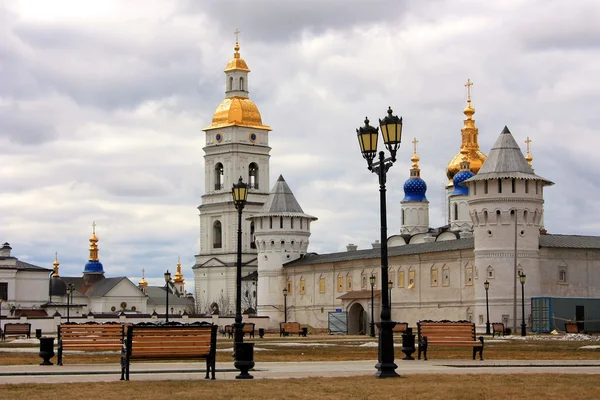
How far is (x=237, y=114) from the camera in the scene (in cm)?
12862

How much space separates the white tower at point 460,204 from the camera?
110094mm

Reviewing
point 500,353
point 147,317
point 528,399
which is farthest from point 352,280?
point 528,399

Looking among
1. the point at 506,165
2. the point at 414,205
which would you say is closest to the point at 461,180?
the point at 414,205

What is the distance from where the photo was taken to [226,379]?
824 inches

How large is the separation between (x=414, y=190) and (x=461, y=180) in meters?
11.2

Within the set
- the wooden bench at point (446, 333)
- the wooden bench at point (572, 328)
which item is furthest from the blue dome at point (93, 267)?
the wooden bench at point (446, 333)

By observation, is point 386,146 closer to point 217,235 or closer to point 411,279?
point 411,279

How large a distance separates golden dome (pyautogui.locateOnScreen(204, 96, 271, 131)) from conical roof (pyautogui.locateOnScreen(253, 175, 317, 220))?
2711 cm

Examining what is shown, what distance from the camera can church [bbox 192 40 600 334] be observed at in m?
74.2

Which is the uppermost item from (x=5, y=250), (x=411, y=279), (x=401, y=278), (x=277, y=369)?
(x=5, y=250)

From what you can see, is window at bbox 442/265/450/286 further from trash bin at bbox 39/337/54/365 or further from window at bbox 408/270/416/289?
trash bin at bbox 39/337/54/365

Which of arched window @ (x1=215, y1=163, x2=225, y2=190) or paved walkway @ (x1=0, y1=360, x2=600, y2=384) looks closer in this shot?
paved walkway @ (x1=0, y1=360, x2=600, y2=384)

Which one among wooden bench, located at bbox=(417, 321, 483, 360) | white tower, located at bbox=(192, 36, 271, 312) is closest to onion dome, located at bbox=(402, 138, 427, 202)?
white tower, located at bbox=(192, 36, 271, 312)

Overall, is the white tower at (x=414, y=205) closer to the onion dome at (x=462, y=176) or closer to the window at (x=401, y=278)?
the onion dome at (x=462, y=176)
